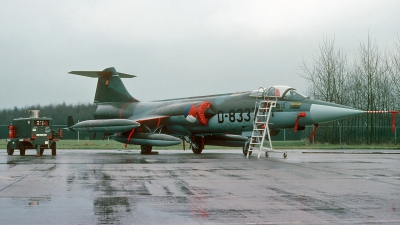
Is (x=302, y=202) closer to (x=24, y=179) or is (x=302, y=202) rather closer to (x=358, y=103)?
(x=24, y=179)

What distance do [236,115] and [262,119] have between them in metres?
1.23

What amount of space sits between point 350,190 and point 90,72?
20.7m

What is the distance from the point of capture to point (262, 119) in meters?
20.5

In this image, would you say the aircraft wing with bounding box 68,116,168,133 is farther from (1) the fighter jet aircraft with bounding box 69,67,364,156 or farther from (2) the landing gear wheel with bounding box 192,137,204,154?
(2) the landing gear wheel with bounding box 192,137,204,154

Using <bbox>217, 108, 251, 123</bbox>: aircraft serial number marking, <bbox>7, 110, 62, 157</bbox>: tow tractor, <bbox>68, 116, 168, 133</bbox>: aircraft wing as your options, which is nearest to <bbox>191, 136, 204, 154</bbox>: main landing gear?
<bbox>68, 116, 168, 133</bbox>: aircraft wing

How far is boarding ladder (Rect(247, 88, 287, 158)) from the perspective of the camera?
19.8 metres

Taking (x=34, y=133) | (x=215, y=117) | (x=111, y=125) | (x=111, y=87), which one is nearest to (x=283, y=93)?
(x=215, y=117)

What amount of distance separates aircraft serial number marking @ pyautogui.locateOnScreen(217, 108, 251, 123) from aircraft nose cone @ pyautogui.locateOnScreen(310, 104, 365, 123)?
9.36ft

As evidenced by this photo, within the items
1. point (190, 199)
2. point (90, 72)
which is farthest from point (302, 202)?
point (90, 72)

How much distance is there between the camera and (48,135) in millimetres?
21000

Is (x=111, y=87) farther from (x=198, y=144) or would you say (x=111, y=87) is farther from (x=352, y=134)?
(x=352, y=134)

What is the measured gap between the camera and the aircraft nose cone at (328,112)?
18859 mm

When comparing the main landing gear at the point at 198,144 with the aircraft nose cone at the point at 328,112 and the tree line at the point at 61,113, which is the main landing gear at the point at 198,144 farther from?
the tree line at the point at 61,113

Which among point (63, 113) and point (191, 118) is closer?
point (191, 118)
